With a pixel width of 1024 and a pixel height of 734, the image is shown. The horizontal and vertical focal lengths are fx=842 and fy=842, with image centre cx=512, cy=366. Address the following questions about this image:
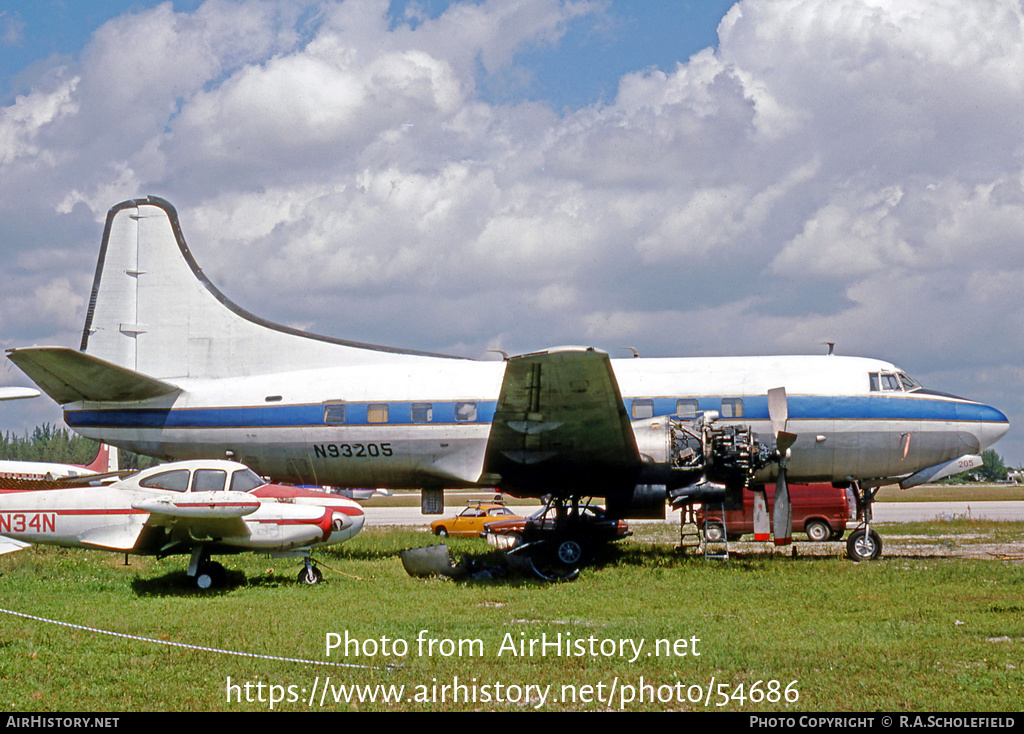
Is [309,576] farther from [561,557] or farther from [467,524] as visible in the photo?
[467,524]

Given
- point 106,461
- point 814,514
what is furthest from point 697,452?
point 106,461

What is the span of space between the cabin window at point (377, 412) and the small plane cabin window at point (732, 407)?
7029 mm

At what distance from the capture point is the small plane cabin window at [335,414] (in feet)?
58.3

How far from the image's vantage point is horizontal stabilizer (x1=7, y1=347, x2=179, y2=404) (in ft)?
51.2

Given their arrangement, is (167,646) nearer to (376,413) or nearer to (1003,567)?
(376,413)

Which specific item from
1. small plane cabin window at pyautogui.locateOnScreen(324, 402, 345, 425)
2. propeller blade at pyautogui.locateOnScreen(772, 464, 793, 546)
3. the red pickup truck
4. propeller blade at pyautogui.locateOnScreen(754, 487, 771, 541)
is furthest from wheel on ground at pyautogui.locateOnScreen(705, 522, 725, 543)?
small plane cabin window at pyautogui.locateOnScreen(324, 402, 345, 425)

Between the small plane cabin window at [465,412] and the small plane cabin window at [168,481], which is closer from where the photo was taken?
the small plane cabin window at [168,481]

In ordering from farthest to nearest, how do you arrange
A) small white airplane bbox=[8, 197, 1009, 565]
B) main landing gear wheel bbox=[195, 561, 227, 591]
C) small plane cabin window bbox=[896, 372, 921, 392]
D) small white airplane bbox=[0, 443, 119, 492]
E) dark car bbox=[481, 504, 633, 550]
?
1. small white airplane bbox=[0, 443, 119, 492]
2. small plane cabin window bbox=[896, 372, 921, 392]
3. dark car bbox=[481, 504, 633, 550]
4. small white airplane bbox=[8, 197, 1009, 565]
5. main landing gear wheel bbox=[195, 561, 227, 591]

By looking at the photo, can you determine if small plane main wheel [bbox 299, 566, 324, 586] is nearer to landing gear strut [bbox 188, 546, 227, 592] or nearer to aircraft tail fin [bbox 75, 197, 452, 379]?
landing gear strut [bbox 188, 546, 227, 592]

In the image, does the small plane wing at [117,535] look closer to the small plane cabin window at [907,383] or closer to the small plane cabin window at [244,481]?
the small plane cabin window at [244,481]

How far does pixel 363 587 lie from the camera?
14.0 m

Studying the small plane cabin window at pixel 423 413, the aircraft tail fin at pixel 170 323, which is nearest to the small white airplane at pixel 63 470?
the aircraft tail fin at pixel 170 323

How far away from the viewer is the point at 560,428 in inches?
596

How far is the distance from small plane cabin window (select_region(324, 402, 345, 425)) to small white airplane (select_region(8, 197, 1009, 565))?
0.03 metres
